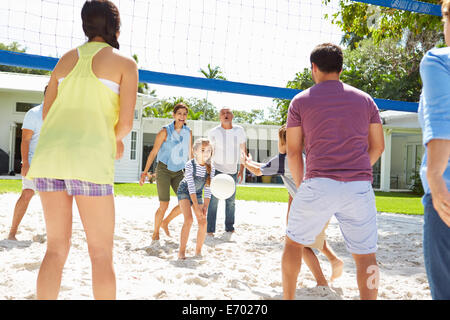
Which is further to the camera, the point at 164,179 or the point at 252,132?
the point at 252,132

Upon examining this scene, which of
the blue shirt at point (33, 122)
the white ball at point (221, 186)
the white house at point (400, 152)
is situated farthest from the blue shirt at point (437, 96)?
the white house at point (400, 152)

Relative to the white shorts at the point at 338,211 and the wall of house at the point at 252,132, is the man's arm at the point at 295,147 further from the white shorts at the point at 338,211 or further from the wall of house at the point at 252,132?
the wall of house at the point at 252,132

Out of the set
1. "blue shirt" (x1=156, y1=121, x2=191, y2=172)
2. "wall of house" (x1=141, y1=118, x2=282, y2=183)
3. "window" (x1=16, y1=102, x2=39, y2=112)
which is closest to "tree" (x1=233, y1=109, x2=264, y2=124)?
"wall of house" (x1=141, y1=118, x2=282, y2=183)

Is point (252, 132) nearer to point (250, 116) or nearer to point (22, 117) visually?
point (22, 117)

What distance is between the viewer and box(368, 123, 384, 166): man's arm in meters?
2.36

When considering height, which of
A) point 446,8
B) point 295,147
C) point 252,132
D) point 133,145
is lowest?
point 295,147

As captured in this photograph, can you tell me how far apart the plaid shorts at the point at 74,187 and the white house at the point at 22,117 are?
17246 millimetres

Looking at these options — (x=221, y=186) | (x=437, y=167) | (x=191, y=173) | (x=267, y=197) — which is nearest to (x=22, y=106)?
(x=267, y=197)

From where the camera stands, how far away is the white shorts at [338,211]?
7.10 ft

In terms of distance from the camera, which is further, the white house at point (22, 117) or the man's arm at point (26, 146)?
the white house at point (22, 117)

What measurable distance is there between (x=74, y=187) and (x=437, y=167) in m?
1.49

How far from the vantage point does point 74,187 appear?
184cm
